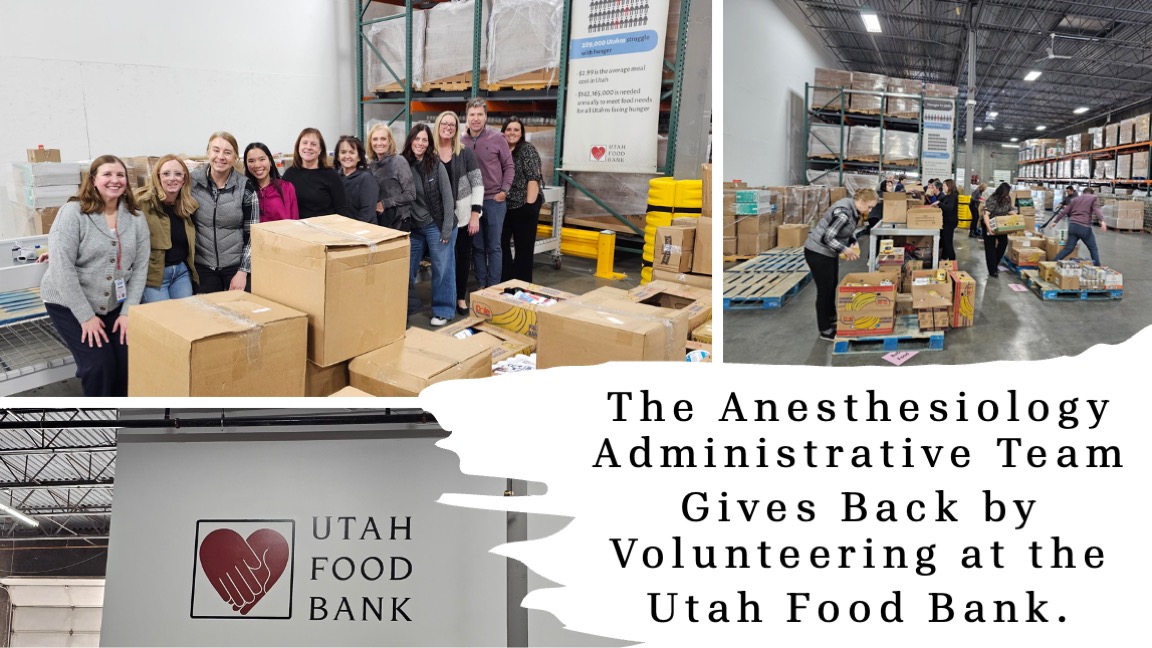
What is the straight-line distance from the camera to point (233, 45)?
7.93 feet

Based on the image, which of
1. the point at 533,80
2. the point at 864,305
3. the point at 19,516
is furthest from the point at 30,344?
the point at 19,516

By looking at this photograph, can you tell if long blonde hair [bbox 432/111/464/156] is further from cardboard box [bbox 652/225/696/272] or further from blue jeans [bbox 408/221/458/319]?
cardboard box [bbox 652/225/696/272]

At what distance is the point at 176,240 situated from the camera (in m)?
2.43

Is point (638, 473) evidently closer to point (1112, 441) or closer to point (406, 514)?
point (406, 514)

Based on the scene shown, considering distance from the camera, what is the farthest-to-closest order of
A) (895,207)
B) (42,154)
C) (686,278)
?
1. (895,207)
2. (686,278)
3. (42,154)

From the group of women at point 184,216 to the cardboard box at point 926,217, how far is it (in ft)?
7.55

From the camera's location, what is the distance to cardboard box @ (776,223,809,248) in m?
4.66

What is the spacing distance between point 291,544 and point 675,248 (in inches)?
90.6

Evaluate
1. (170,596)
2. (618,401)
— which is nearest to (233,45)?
(618,401)

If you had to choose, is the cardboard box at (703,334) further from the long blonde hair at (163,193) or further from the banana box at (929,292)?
the long blonde hair at (163,193)

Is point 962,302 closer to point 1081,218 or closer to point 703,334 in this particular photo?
point 1081,218

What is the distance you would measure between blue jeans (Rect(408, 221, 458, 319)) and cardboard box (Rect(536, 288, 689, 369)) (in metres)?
0.59

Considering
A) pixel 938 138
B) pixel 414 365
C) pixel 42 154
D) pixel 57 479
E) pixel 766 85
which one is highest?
pixel 766 85

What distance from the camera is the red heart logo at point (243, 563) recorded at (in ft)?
11.3
